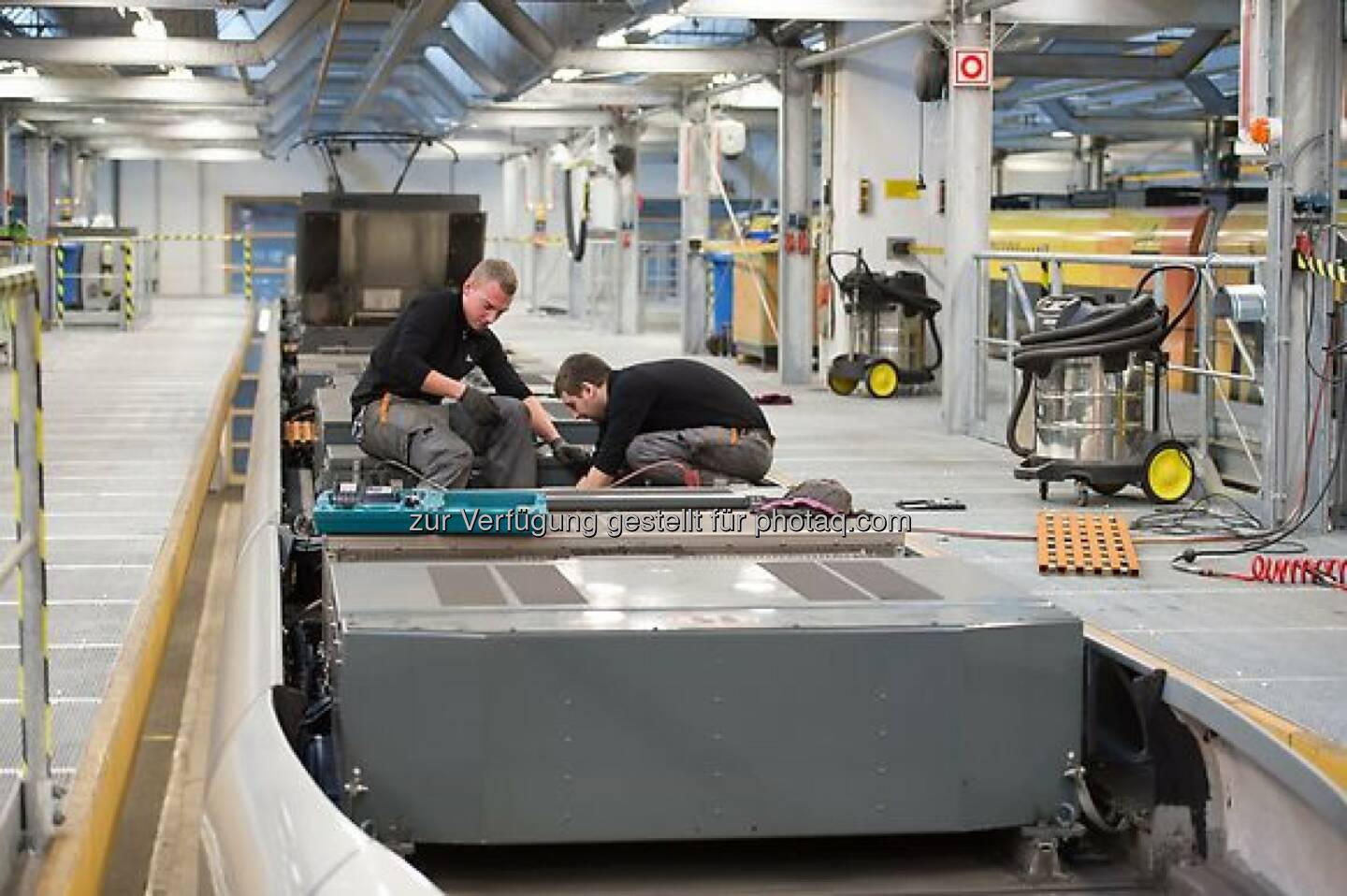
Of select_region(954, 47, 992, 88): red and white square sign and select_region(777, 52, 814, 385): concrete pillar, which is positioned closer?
select_region(954, 47, 992, 88): red and white square sign

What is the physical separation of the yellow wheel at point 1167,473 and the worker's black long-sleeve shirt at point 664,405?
310 cm

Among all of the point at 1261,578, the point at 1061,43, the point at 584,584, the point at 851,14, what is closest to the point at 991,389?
the point at 851,14

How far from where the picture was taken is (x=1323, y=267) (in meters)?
9.78

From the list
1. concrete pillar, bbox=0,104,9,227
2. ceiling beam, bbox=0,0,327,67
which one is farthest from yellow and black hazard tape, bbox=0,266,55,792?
concrete pillar, bbox=0,104,9,227

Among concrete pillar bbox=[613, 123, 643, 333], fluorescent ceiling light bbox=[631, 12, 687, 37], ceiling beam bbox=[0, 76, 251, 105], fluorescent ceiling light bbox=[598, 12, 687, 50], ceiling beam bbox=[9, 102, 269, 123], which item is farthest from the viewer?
concrete pillar bbox=[613, 123, 643, 333]

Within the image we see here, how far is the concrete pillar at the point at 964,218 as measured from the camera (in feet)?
48.5

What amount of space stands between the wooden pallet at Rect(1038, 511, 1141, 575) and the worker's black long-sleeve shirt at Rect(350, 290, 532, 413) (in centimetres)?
239

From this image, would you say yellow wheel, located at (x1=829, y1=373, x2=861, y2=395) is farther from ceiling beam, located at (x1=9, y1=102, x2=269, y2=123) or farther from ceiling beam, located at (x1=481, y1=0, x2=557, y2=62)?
ceiling beam, located at (x1=9, y1=102, x2=269, y2=123)

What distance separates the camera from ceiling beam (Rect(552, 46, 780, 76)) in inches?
797

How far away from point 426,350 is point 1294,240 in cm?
426

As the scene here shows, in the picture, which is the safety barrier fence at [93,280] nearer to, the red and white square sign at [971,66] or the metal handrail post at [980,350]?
the red and white square sign at [971,66]

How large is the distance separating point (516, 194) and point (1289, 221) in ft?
114

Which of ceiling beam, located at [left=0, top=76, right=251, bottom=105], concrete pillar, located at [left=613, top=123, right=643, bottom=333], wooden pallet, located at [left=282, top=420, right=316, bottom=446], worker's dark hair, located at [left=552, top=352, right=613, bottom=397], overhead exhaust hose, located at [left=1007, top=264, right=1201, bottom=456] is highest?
ceiling beam, located at [left=0, top=76, right=251, bottom=105]

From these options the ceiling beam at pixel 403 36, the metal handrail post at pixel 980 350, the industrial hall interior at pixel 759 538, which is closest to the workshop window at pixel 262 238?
the ceiling beam at pixel 403 36
